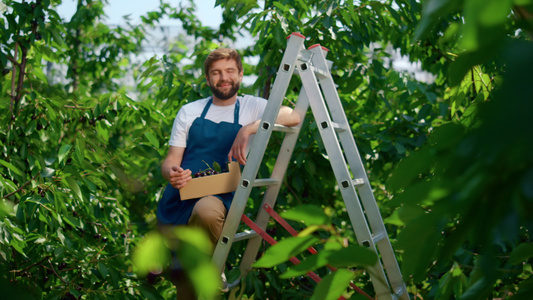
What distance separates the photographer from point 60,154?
1743 mm

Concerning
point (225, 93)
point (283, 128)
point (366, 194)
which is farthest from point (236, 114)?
point (366, 194)

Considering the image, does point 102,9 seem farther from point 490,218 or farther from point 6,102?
point 490,218

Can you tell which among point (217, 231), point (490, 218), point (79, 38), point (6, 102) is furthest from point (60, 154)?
point (79, 38)

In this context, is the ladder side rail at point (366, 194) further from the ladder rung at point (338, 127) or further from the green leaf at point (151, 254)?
the green leaf at point (151, 254)

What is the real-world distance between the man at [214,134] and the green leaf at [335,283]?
4.64 ft

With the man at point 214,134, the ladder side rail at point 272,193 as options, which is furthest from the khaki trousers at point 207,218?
the ladder side rail at point 272,193

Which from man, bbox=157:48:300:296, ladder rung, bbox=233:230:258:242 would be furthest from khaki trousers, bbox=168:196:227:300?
ladder rung, bbox=233:230:258:242

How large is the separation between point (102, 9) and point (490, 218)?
4331 mm

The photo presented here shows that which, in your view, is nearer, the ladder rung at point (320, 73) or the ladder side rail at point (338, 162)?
the ladder side rail at point (338, 162)

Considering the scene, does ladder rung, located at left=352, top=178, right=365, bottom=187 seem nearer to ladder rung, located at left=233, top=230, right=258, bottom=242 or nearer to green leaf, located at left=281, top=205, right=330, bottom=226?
ladder rung, located at left=233, top=230, right=258, bottom=242

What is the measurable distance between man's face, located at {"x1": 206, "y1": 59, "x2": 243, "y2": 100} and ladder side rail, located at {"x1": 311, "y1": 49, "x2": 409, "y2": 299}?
1.13 ft

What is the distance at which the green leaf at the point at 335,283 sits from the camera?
0.57 m

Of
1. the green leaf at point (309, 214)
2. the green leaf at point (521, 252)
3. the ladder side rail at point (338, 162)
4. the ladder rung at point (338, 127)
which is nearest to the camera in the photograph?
the green leaf at point (309, 214)

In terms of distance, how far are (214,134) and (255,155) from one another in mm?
251
